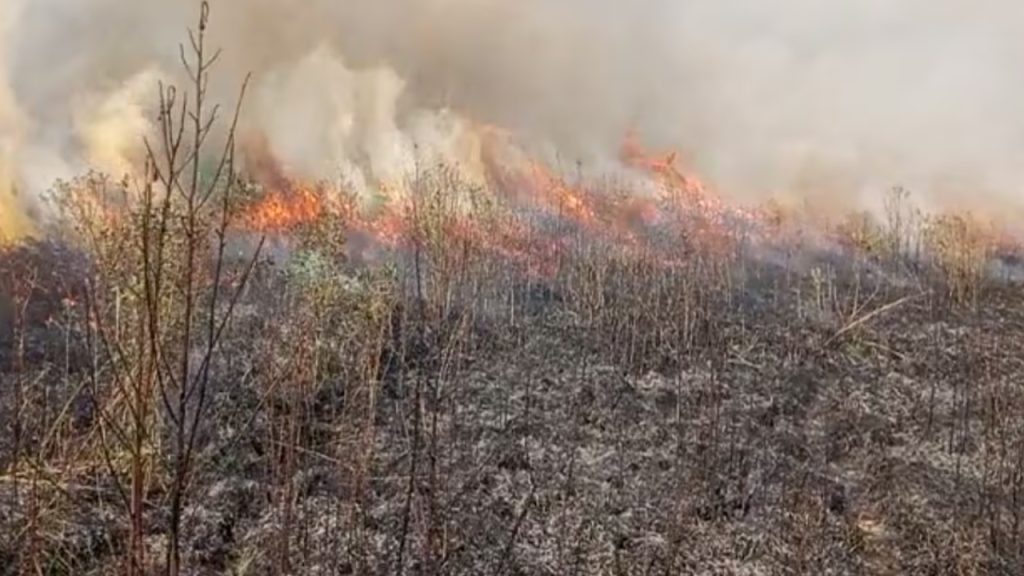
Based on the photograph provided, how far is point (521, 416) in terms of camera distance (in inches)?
662

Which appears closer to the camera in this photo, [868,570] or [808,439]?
[868,570]

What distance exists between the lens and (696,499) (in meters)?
13.8

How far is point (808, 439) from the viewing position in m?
16.2

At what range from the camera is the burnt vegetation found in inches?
407

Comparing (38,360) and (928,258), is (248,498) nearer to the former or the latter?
(38,360)

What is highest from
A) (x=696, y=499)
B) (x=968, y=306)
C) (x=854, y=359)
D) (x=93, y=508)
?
(x=968, y=306)

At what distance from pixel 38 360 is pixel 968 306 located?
76.9 feet

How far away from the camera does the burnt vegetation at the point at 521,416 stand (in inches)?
407

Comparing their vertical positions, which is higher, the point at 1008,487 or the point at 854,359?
the point at 854,359

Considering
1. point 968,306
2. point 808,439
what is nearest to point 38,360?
point 808,439

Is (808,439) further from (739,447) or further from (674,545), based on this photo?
(674,545)

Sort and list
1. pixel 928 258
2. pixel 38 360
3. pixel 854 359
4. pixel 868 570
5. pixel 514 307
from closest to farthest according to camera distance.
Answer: pixel 868 570, pixel 38 360, pixel 854 359, pixel 514 307, pixel 928 258

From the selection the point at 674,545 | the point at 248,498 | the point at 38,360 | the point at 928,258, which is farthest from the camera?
the point at 928,258

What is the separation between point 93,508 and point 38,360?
296 inches
